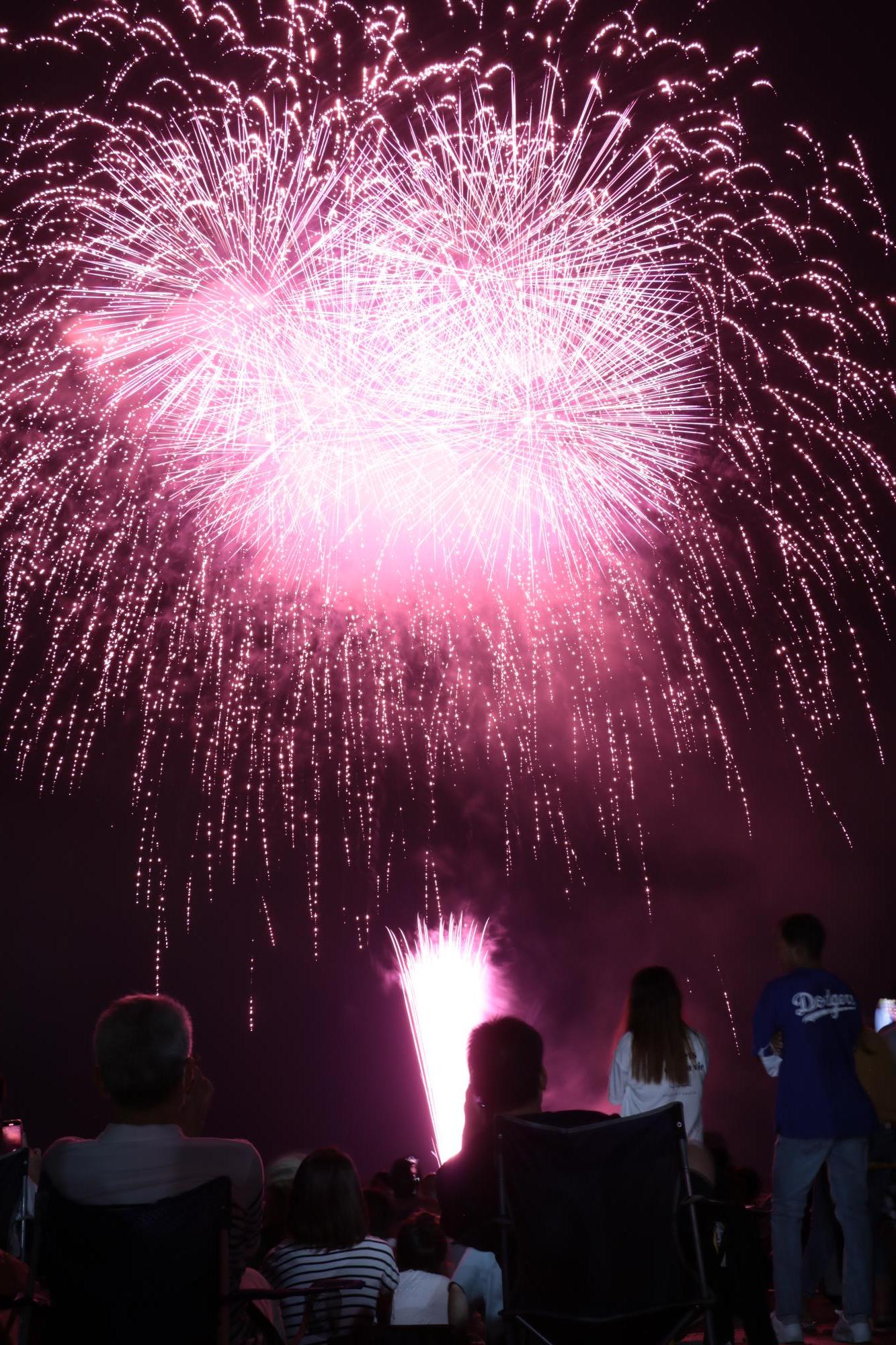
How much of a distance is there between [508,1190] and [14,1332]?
177cm

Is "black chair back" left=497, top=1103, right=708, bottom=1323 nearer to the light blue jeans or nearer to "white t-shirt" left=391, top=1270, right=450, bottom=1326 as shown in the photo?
"white t-shirt" left=391, top=1270, right=450, bottom=1326

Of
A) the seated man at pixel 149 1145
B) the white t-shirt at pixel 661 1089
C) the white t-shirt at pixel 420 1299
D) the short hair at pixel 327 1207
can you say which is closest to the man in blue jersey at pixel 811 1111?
the white t-shirt at pixel 661 1089

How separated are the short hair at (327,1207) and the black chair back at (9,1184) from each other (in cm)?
100

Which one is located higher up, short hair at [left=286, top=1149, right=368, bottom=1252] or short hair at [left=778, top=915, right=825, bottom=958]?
short hair at [left=778, top=915, right=825, bottom=958]

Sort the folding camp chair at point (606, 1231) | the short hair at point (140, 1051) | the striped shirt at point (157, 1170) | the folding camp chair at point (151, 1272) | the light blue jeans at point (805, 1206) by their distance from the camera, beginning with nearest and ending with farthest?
the folding camp chair at point (151, 1272)
the striped shirt at point (157, 1170)
the short hair at point (140, 1051)
the folding camp chair at point (606, 1231)
the light blue jeans at point (805, 1206)

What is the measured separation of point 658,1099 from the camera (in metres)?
5.24

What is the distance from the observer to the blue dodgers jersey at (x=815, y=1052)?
5340 mm

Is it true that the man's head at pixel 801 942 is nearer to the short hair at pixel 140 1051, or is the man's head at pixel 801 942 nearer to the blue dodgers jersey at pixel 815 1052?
the blue dodgers jersey at pixel 815 1052

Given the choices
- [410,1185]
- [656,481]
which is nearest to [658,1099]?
[410,1185]

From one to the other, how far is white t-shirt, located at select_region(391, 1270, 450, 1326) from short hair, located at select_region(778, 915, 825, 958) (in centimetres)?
207

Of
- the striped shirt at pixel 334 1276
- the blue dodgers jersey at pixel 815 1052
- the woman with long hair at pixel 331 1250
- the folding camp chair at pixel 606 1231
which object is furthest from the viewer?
the blue dodgers jersey at pixel 815 1052

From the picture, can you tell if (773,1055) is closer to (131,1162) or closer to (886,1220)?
(886,1220)

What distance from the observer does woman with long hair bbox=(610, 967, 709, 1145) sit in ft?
17.2

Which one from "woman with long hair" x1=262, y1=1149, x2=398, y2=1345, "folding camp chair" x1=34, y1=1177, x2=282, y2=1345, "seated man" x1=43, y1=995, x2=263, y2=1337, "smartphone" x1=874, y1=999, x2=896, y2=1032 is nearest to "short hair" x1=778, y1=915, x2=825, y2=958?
"woman with long hair" x1=262, y1=1149, x2=398, y2=1345
